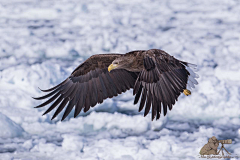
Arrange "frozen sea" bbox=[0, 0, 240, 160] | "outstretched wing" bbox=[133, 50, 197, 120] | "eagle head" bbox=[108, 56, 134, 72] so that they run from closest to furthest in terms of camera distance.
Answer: "outstretched wing" bbox=[133, 50, 197, 120] < "eagle head" bbox=[108, 56, 134, 72] < "frozen sea" bbox=[0, 0, 240, 160]

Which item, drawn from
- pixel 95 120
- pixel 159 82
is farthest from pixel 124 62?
pixel 95 120

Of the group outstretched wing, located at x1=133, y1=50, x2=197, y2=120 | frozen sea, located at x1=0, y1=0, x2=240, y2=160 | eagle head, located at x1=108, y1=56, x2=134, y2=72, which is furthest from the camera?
frozen sea, located at x1=0, y1=0, x2=240, y2=160

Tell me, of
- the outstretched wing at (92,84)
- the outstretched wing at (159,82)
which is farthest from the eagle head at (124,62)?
the outstretched wing at (92,84)

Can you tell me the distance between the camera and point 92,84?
914cm

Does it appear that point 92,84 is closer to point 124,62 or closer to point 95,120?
point 124,62

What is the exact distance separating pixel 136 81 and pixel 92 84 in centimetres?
249

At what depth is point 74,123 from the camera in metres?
24.9

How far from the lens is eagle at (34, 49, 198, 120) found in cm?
680

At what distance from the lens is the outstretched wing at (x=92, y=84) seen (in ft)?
29.3

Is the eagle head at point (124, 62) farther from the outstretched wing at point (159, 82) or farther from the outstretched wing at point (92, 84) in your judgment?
the outstretched wing at point (92, 84)

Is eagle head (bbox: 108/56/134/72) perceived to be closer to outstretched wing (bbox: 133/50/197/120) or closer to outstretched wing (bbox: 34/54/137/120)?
outstretched wing (bbox: 133/50/197/120)

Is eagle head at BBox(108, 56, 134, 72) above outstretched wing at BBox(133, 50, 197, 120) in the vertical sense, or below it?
→ above

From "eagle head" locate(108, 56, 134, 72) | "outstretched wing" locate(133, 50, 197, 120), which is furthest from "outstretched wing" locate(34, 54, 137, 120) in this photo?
"outstretched wing" locate(133, 50, 197, 120)

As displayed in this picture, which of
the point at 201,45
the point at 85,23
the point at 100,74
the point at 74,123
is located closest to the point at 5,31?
the point at 85,23
